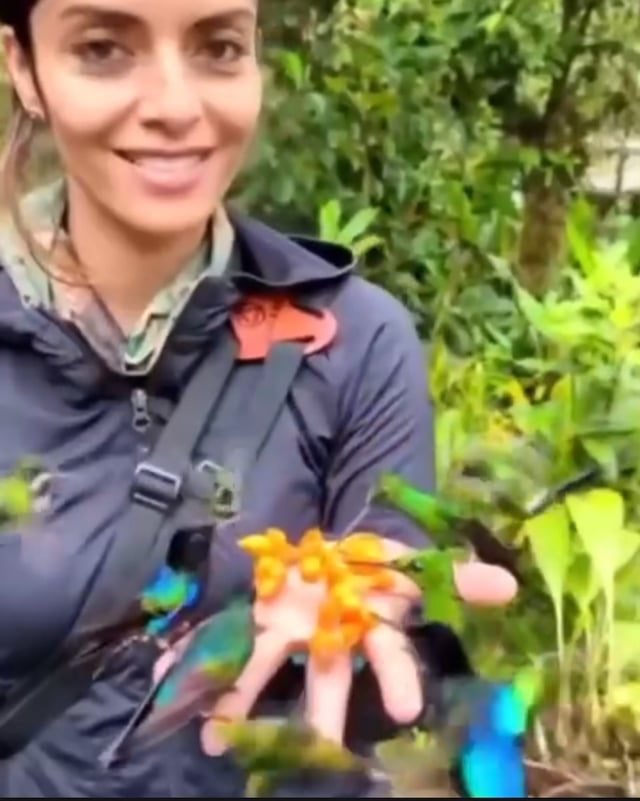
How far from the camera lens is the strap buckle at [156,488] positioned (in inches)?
60.1

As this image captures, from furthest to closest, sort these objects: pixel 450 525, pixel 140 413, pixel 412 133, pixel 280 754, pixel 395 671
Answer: pixel 412 133, pixel 140 413, pixel 450 525, pixel 395 671, pixel 280 754

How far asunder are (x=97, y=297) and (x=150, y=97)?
22cm

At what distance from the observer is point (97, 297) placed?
1680 mm

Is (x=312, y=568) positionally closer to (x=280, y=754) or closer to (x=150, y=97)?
(x=280, y=754)

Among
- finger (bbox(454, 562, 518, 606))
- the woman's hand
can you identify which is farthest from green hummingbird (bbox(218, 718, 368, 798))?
finger (bbox(454, 562, 518, 606))

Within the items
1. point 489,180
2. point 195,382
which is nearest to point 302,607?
point 195,382

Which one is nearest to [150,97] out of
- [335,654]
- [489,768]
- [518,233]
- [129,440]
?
[129,440]

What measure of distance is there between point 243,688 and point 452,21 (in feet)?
9.44

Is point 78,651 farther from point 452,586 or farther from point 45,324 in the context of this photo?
point 452,586

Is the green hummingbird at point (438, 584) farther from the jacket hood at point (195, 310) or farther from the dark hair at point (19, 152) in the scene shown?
the dark hair at point (19, 152)

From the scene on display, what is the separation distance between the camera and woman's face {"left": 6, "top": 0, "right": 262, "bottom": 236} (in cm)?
151

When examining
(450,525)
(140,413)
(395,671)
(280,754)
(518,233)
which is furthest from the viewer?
(518,233)

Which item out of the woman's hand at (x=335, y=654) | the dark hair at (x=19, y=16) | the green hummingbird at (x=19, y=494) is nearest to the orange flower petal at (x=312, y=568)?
the woman's hand at (x=335, y=654)

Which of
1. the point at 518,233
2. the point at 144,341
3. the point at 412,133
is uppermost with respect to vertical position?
the point at 144,341
